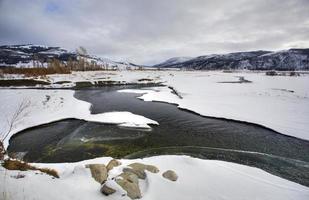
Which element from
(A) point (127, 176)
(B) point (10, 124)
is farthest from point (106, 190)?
(B) point (10, 124)

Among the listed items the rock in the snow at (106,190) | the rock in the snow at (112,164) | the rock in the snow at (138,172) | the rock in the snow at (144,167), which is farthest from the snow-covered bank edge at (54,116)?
the rock in the snow at (106,190)

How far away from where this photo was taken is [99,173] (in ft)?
24.4

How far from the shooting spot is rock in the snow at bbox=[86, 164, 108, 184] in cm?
713

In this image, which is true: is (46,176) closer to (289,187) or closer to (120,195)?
(120,195)

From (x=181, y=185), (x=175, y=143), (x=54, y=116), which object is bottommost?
(x=175, y=143)

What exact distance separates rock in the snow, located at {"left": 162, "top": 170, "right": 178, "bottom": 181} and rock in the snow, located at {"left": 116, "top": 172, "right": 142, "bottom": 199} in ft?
3.97

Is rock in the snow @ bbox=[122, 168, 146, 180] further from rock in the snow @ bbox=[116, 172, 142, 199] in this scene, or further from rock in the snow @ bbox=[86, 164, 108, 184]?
rock in the snow @ bbox=[86, 164, 108, 184]

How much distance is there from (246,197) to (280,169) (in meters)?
4.04

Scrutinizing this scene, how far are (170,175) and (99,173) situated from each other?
9.19 feet

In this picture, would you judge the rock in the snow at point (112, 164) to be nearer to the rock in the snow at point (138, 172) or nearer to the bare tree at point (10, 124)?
the rock in the snow at point (138, 172)

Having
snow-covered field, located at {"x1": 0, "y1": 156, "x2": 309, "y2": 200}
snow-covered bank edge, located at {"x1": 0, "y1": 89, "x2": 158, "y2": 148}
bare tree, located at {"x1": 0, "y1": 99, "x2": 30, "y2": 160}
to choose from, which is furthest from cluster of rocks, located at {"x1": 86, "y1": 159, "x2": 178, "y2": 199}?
snow-covered bank edge, located at {"x1": 0, "y1": 89, "x2": 158, "y2": 148}

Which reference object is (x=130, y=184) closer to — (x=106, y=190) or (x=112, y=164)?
(x=106, y=190)

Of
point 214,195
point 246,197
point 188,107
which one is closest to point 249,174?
point 246,197

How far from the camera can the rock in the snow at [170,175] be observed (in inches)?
298
